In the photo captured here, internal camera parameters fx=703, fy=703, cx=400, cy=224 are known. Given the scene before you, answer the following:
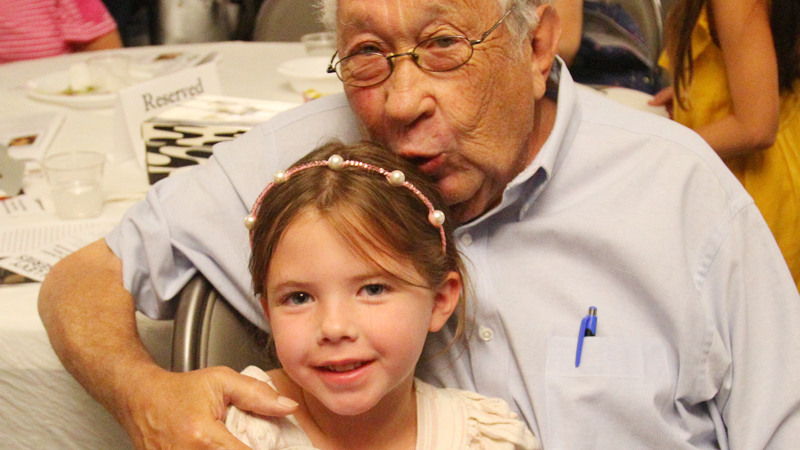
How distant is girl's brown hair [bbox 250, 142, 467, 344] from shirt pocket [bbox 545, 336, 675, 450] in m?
0.30

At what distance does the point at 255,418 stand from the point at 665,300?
75cm

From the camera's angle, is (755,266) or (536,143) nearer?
(755,266)

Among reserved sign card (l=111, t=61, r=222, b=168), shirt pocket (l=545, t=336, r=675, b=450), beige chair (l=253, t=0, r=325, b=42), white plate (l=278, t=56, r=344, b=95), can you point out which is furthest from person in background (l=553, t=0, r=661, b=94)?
shirt pocket (l=545, t=336, r=675, b=450)

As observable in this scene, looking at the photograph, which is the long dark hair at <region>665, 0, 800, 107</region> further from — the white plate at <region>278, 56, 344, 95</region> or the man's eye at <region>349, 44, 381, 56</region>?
the man's eye at <region>349, 44, 381, 56</region>

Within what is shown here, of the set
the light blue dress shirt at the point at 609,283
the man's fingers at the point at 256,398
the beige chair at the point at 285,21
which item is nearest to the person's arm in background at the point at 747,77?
the light blue dress shirt at the point at 609,283

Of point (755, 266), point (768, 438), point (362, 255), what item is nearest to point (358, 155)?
point (362, 255)

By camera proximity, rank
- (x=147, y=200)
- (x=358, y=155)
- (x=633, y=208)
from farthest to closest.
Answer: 1. (x=147, y=200)
2. (x=633, y=208)
3. (x=358, y=155)

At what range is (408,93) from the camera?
1.23 meters

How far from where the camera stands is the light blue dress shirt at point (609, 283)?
4.13 ft

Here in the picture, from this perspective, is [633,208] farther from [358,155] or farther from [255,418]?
[255,418]

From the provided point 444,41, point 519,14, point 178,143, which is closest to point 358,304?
point 444,41

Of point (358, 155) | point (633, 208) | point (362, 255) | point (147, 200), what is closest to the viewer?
point (362, 255)

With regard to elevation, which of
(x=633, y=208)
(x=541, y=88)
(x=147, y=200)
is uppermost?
(x=541, y=88)

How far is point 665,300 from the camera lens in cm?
127
